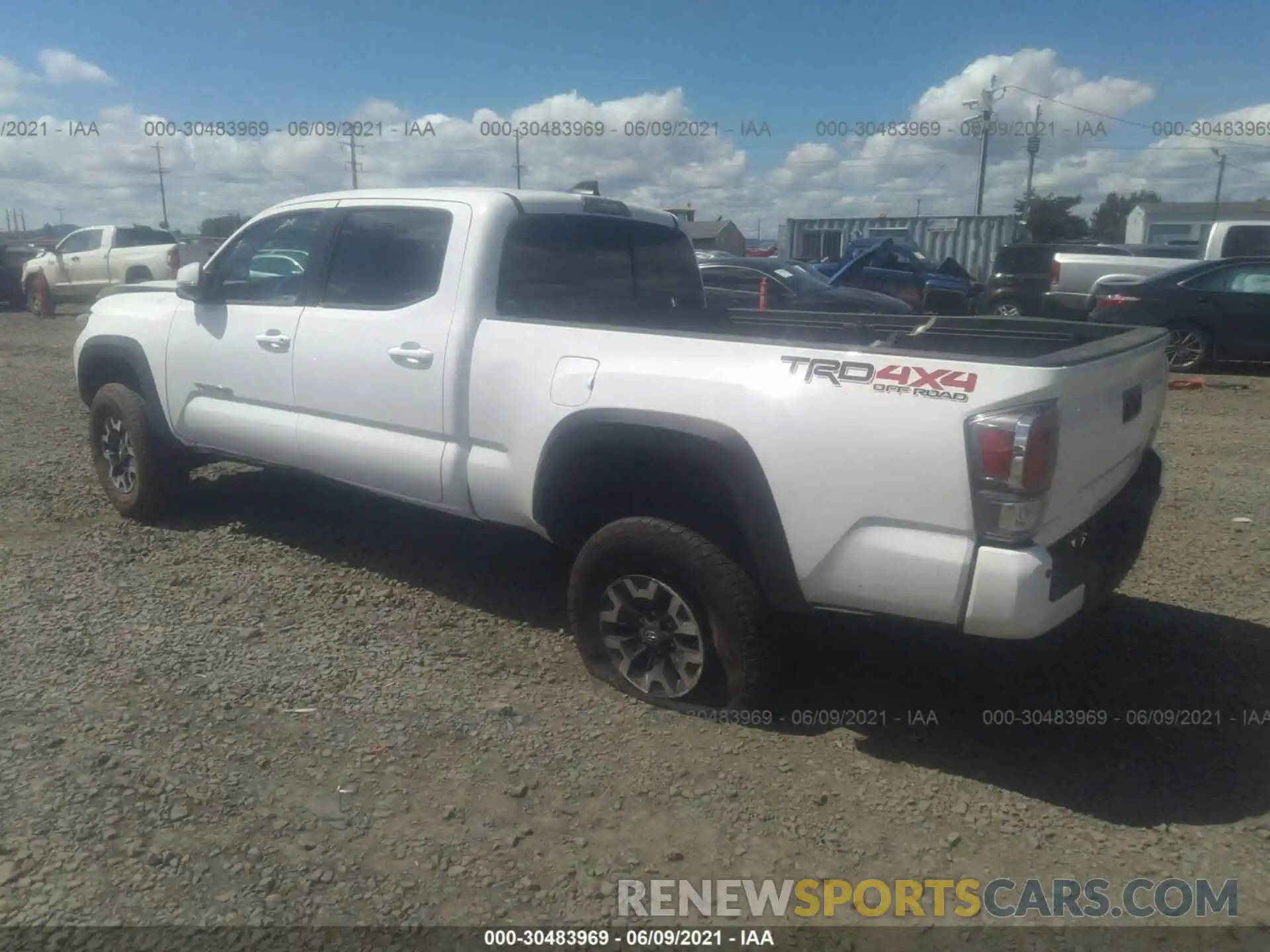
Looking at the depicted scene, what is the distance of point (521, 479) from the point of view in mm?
3857

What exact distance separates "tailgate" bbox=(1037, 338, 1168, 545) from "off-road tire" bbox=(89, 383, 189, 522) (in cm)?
467

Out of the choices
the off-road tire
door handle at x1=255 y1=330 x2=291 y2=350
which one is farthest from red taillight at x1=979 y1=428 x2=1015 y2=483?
the off-road tire

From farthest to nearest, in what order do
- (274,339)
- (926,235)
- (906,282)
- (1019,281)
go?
(926,235)
(906,282)
(1019,281)
(274,339)

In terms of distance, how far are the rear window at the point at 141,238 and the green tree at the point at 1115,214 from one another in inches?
2505

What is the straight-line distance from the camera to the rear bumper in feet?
9.26

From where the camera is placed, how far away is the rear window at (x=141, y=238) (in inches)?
800

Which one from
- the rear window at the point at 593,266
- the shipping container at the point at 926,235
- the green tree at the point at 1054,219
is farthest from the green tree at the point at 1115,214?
the rear window at the point at 593,266

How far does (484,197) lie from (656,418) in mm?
1460

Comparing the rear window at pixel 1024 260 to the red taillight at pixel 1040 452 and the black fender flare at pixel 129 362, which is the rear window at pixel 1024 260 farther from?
the red taillight at pixel 1040 452

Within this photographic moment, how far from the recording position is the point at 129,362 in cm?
566

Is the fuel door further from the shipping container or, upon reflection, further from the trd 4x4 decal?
the shipping container
